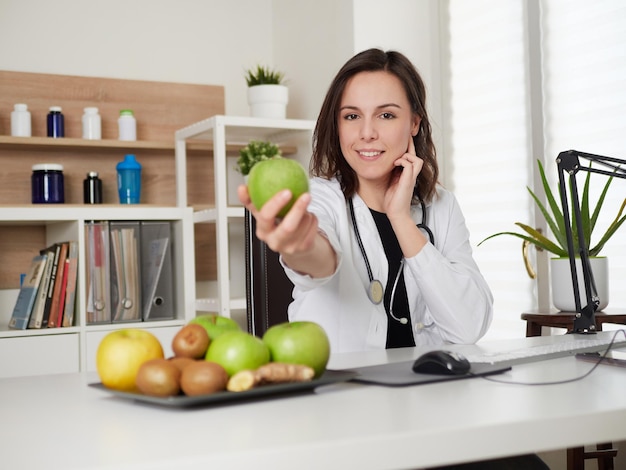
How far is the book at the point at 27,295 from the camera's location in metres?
3.01

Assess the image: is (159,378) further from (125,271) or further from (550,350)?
(125,271)

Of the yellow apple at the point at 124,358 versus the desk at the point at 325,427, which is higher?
the yellow apple at the point at 124,358

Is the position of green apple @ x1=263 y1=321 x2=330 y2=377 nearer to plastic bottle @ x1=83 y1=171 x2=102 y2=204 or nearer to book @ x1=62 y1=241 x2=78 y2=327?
book @ x1=62 y1=241 x2=78 y2=327

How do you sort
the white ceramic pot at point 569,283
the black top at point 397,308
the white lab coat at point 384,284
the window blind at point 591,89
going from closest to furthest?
the white lab coat at point 384,284 < the black top at point 397,308 < the white ceramic pot at point 569,283 < the window blind at point 591,89

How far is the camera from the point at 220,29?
12.2ft

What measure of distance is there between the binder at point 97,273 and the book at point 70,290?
47 mm

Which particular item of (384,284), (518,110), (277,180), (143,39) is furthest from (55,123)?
(277,180)

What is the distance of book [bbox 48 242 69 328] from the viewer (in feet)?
9.99

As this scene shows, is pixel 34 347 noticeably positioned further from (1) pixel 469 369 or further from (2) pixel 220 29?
(1) pixel 469 369

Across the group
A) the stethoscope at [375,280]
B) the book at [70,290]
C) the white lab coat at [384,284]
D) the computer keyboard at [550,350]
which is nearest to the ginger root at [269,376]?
the computer keyboard at [550,350]

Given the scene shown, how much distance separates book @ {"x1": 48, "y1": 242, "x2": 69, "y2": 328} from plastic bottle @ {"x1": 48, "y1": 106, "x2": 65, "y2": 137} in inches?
19.6

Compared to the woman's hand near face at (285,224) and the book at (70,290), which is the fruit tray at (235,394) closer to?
the woman's hand near face at (285,224)

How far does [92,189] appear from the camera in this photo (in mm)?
3293

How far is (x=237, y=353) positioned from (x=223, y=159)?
2291mm
